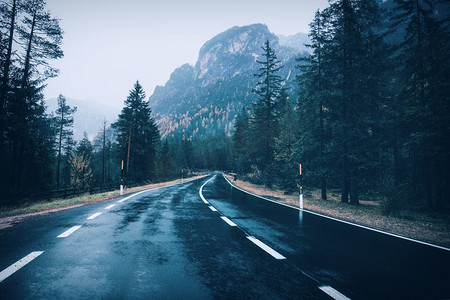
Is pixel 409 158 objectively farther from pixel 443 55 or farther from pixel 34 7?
pixel 34 7

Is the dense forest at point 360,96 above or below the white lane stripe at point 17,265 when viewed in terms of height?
above

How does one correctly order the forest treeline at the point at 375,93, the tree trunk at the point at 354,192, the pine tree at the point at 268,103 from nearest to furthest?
1. the forest treeline at the point at 375,93
2. the tree trunk at the point at 354,192
3. the pine tree at the point at 268,103

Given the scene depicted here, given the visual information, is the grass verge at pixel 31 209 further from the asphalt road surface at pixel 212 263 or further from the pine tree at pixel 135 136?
the pine tree at pixel 135 136

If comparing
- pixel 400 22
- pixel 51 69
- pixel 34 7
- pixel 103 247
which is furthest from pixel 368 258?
pixel 34 7

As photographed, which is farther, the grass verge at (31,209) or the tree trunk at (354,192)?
the tree trunk at (354,192)

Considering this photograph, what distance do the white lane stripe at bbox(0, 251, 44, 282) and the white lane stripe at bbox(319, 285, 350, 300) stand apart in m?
4.51

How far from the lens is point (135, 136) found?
3591 cm

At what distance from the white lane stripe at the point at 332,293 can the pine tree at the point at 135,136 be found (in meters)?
34.5

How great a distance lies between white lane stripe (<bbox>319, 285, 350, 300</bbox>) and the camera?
110 inches

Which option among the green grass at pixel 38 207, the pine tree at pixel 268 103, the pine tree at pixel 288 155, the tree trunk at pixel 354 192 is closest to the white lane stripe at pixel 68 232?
the green grass at pixel 38 207

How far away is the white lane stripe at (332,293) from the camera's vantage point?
2.79m

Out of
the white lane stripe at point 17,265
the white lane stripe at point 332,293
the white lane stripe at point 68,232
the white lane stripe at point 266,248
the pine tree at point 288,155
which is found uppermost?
the pine tree at point 288,155

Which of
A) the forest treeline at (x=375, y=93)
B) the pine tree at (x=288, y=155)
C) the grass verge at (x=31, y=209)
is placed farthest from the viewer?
the pine tree at (x=288, y=155)

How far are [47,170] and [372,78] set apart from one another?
34.6 metres
